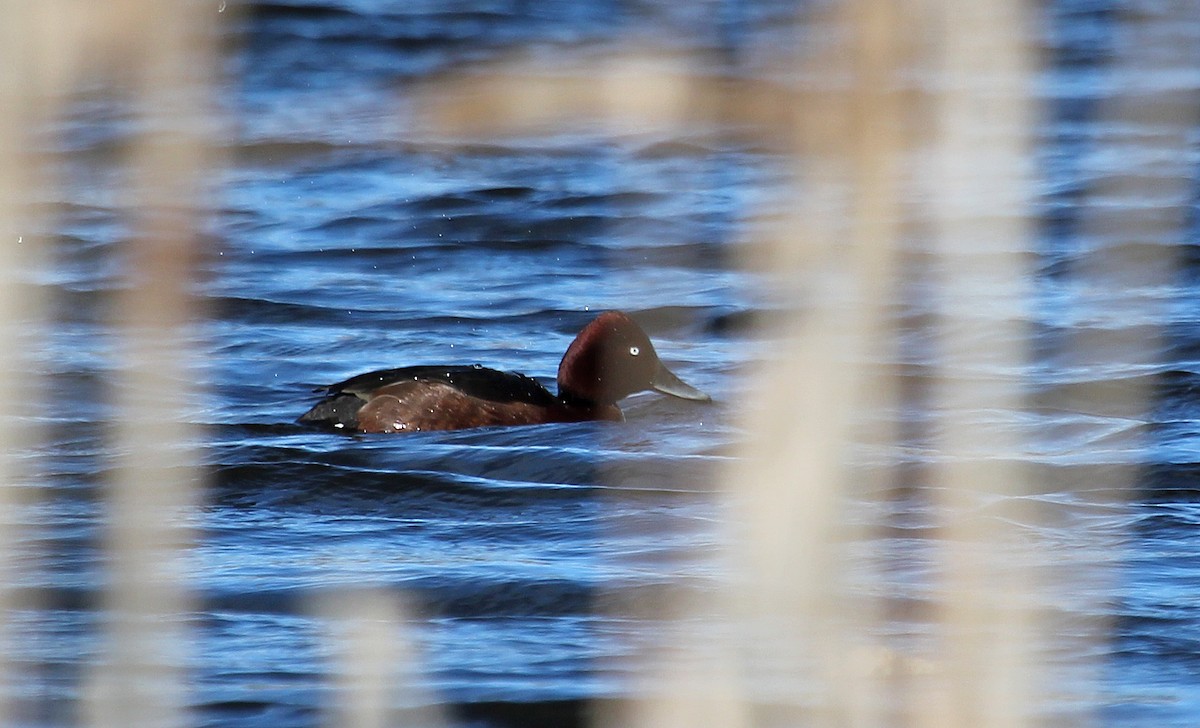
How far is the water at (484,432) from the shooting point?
3.45 meters

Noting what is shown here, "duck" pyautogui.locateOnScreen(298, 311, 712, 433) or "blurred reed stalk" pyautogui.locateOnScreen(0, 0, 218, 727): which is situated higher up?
"blurred reed stalk" pyautogui.locateOnScreen(0, 0, 218, 727)

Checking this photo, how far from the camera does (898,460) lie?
6508 millimetres

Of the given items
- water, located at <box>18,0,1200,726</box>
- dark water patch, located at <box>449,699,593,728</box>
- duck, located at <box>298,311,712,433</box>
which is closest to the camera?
Result: water, located at <box>18,0,1200,726</box>

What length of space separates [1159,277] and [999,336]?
273mm

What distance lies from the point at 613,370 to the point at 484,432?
661 millimetres

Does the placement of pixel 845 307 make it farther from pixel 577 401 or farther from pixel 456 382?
pixel 577 401

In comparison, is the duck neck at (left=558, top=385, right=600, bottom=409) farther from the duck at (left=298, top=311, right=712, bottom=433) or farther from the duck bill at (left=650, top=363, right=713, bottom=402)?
the duck bill at (left=650, top=363, right=713, bottom=402)

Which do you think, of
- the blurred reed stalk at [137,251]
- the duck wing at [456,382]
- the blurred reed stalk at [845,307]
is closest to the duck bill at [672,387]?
the duck wing at [456,382]

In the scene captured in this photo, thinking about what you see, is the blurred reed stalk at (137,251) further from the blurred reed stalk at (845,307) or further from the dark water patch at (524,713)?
the dark water patch at (524,713)

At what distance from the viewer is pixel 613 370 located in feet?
26.5

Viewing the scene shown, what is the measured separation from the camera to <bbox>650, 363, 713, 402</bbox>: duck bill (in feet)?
26.7

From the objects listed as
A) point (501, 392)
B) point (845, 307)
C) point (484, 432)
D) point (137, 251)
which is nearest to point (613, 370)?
point (501, 392)

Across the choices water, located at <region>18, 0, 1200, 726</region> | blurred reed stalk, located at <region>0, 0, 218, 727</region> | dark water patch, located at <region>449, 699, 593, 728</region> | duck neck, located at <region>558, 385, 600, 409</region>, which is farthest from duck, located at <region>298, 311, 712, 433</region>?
blurred reed stalk, located at <region>0, 0, 218, 727</region>

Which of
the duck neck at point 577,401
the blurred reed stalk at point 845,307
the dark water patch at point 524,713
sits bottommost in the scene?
the duck neck at point 577,401
